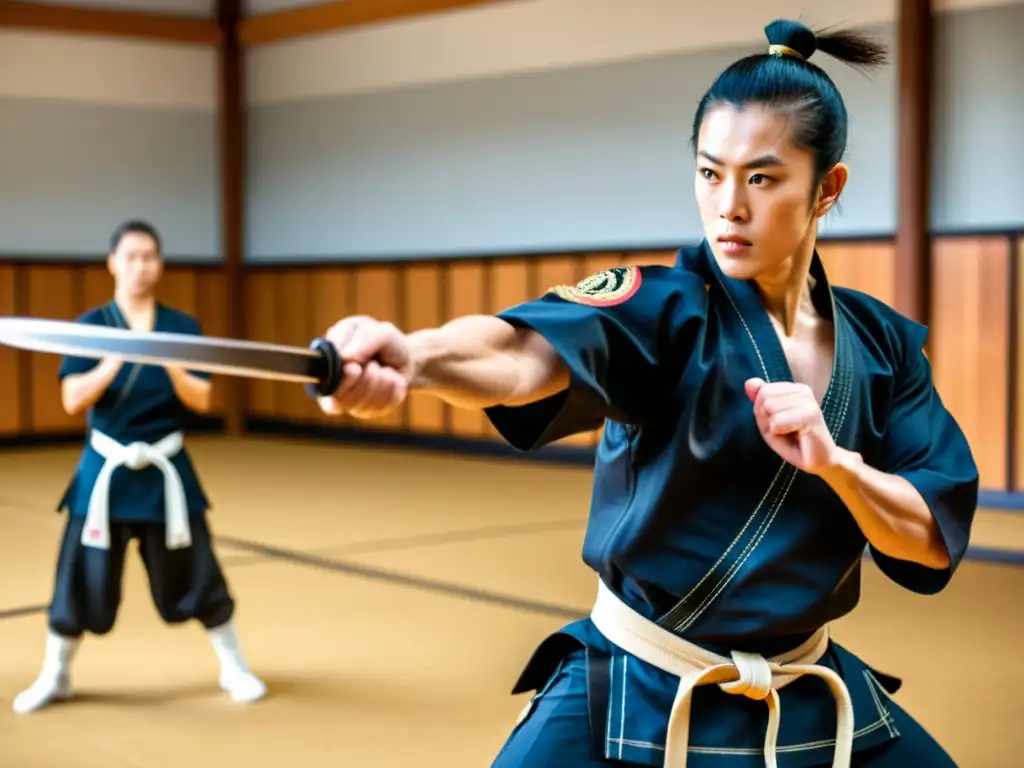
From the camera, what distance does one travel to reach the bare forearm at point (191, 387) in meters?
3.25

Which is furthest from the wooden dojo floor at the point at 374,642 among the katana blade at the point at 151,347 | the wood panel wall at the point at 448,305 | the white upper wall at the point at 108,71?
the white upper wall at the point at 108,71

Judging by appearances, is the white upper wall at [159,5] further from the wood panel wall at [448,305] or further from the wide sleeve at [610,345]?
the wide sleeve at [610,345]

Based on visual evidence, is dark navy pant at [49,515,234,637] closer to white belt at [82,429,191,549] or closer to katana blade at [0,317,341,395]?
white belt at [82,429,191,549]

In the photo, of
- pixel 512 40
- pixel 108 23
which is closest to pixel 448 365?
pixel 512 40

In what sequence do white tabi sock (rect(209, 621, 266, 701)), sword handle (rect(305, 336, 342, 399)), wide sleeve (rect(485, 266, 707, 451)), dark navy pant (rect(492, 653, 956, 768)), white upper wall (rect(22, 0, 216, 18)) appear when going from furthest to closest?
1. white upper wall (rect(22, 0, 216, 18))
2. white tabi sock (rect(209, 621, 266, 701))
3. dark navy pant (rect(492, 653, 956, 768))
4. wide sleeve (rect(485, 266, 707, 451))
5. sword handle (rect(305, 336, 342, 399))

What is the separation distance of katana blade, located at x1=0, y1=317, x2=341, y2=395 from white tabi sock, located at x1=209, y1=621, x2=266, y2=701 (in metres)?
2.45

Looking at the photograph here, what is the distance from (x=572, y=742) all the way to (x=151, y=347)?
76 cm

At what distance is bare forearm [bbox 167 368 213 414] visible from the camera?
10.7 feet

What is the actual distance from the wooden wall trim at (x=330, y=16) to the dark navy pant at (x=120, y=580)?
544 centimetres

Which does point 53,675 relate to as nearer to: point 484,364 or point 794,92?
point 484,364

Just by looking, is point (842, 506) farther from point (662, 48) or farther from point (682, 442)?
point (662, 48)

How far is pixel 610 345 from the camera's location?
145 centimetres

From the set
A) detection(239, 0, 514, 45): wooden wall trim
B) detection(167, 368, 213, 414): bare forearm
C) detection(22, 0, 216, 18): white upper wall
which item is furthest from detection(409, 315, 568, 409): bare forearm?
detection(22, 0, 216, 18): white upper wall

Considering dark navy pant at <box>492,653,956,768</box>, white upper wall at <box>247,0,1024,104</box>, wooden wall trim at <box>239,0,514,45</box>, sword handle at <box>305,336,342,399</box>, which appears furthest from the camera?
wooden wall trim at <box>239,0,514,45</box>
